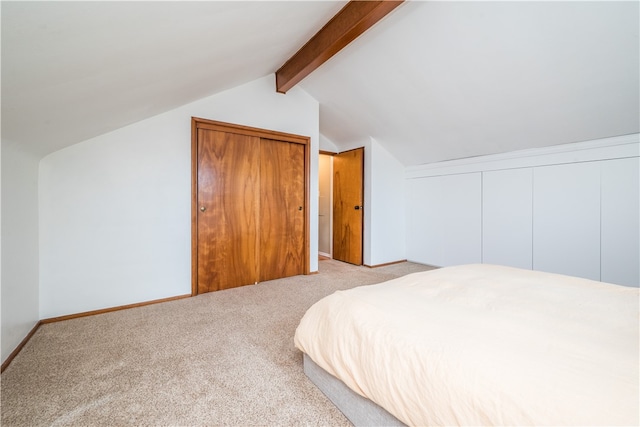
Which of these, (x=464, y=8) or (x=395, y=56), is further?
(x=395, y=56)

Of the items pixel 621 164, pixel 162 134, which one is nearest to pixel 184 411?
pixel 162 134

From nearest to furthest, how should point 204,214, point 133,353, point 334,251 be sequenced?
1. point 133,353
2. point 204,214
3. point 334,251

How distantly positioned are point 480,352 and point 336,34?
8.07ft

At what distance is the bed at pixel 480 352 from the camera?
0.62 m

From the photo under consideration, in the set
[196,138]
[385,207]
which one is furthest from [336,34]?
[385,207]

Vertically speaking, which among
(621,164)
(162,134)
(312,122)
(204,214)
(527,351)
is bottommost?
(527,351)

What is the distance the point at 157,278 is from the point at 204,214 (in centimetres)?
79

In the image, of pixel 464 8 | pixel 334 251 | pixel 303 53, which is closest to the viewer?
pixel 464 8

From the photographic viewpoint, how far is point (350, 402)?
3.70 feet

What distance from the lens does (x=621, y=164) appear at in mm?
2479

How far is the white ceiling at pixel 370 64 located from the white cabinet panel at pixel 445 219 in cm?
64

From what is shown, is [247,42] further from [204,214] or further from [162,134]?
[204,214]

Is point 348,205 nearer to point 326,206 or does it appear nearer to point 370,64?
point 326,206

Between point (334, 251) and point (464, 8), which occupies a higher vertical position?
point (464, 8)
